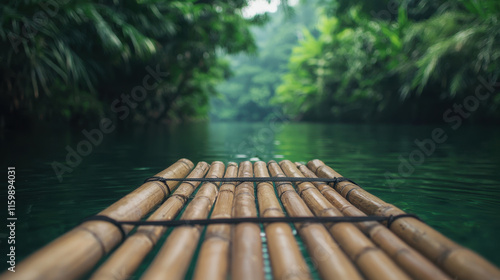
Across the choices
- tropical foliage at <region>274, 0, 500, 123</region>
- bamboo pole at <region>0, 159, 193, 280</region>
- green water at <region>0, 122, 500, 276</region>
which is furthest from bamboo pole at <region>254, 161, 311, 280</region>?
tropical foliage at <region>274, 0, 500, 123</region>

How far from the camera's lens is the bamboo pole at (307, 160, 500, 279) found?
0.95m

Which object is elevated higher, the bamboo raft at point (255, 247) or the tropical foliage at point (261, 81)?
the tropical foliage at point (261, 81)

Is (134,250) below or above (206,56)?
below

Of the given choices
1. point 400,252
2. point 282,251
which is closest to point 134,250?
point 282,251

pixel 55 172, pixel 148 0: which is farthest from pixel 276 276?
pixel 148 0

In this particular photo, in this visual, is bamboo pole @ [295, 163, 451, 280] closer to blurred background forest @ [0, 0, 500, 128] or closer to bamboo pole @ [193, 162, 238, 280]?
bamboo pole @ [193, 162, 238, 280]

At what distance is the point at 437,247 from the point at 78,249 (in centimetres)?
118

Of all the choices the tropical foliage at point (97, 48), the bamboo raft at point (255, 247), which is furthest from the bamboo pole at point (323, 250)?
the tropical foliage at point (97, 48)

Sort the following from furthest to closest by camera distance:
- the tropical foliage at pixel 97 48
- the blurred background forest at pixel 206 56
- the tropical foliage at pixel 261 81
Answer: the tropical foliage at pixel 261 81 < the blurred background forest at pixel 206 56 < the tropical foliage at pixel 97 48

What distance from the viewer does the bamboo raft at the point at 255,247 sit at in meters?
0.96

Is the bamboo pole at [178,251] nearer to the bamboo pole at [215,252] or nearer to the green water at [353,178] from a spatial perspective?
the bamboo pole at [215,252]

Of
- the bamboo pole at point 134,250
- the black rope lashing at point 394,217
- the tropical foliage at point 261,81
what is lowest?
the bamboo pole at point 134,250

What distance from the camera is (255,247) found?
1129 mm

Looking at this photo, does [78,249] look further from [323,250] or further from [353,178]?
[353,178]
